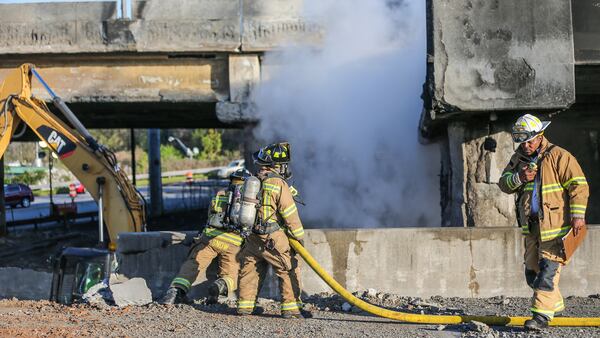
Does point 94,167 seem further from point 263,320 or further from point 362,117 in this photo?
point 263,320

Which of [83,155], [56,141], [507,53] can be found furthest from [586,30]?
[56,141]

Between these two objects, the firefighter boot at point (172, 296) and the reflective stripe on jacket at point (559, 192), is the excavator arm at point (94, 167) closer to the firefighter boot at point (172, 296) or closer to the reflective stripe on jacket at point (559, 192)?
the firefighter boot at point (172, 296)

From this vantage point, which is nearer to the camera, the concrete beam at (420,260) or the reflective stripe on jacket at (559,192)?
the reflective stripe on jacket at (559,192)

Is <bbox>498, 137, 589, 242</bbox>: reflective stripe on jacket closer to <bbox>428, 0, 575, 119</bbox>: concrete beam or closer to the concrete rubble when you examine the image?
<bbox>428, 0, 575, 119</bbox>: concrete beam

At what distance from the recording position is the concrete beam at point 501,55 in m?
9.09

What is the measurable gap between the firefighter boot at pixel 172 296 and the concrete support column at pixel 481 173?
12.7 feet

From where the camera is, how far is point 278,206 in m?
7.23

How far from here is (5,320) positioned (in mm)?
7188

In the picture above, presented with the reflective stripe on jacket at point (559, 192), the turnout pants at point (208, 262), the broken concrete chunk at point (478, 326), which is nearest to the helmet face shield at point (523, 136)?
the reflective stripe on jacket at point (559, 192)

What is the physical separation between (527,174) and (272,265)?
2421 mm

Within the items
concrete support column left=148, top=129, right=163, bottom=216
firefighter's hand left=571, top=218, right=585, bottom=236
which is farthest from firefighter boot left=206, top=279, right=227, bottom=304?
concrete support column left=148, top=129, right=163, bottom=216

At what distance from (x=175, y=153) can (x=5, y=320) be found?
5818 cm

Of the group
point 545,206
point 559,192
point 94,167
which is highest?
point 94,167

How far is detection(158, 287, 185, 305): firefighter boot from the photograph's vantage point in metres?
7.64
